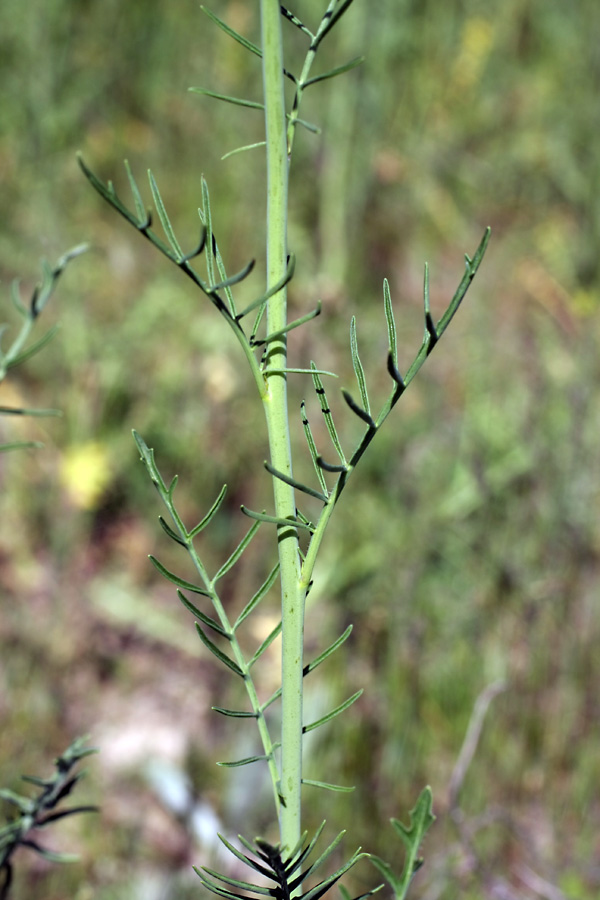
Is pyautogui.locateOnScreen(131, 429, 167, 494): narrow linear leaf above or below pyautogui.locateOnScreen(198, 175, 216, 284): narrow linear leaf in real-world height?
below

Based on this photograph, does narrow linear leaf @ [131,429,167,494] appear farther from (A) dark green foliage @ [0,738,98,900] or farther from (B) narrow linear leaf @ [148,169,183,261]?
(A) dark green foliage @ [0,738,98,900]

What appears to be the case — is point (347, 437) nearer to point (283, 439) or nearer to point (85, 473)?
point (85, 473)

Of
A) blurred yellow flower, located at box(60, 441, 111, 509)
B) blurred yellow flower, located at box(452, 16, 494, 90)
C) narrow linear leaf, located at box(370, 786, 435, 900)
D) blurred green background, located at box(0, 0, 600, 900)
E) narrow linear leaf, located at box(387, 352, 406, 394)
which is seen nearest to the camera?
narrow linear leaf, located at box(387, 352, 406, 394)

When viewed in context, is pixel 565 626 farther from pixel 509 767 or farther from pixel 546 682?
pixel 509 767

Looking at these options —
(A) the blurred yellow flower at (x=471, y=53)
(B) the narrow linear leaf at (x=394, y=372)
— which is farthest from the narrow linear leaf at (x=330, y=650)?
(A) the blurred yellow flower at (x=471, y=53)

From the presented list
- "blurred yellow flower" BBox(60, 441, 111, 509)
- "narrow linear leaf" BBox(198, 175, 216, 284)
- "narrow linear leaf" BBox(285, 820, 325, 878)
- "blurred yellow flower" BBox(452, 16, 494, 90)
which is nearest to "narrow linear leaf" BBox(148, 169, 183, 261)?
"narrow linear leaf" BBox(198, 175, 216, 284)

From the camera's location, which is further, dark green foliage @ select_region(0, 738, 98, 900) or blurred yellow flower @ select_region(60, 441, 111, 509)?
blurred yellow flower @ select_region(60, 441, 111, 509)

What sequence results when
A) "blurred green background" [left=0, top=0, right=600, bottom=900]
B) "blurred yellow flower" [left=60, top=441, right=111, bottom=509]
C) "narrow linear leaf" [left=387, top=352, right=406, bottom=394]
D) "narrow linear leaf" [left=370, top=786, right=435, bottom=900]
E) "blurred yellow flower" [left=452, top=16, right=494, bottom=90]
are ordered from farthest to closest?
"blurred yellow flower" [left=452, top=16, right=494, bottom=90]
"blurred yellow flower" [left=60, top=441, right=111, bottom=509]
"blurred green background" [left=0, top=0, right=600, bottom=900]
"narrow linear leaf" [left=370, top=786, right=435, bottom=900]
"narrow linear leaf" [left=387, top=352, right=406, bottom=394]
